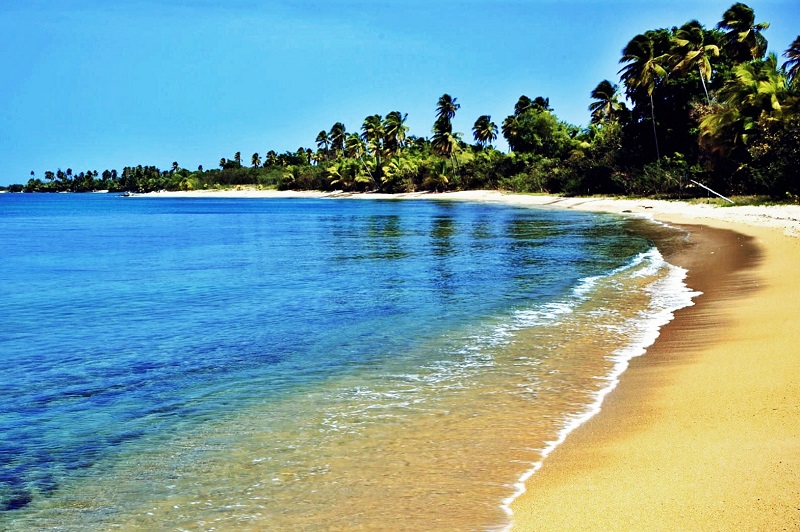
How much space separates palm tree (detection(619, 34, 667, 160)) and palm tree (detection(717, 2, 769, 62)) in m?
5.34

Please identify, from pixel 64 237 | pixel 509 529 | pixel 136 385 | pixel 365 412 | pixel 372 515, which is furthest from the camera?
pixel 64 237

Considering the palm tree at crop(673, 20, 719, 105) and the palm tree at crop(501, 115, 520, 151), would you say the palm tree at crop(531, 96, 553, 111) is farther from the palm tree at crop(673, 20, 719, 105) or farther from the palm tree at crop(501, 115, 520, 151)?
the palm tree at crop(673, 20, 719, 105)

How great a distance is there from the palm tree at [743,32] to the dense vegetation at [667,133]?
77mm

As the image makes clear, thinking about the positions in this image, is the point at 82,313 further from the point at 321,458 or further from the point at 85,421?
the point at 321,458

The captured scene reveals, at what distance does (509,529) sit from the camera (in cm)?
465

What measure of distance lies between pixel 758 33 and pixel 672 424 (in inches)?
2283

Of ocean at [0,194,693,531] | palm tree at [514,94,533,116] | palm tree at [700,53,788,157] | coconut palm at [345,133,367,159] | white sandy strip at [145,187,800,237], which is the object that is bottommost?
ocean at [0,194,693,531]

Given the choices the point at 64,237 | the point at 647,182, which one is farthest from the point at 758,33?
the point at 64,237

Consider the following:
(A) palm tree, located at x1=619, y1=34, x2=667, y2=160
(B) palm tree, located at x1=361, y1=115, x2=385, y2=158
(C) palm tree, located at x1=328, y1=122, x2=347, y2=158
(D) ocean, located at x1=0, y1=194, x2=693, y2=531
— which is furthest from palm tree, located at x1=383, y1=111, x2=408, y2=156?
(D) ocean, located at x1=0, y1=194, x2=693, y2=531

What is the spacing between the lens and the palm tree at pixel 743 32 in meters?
53.8

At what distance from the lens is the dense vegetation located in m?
40.9

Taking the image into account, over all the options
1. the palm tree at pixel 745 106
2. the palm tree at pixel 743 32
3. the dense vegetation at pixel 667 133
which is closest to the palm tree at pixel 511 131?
the dense vegetation at pixel 667 133

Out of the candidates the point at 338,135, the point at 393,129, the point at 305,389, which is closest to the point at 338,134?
the point at 338,135

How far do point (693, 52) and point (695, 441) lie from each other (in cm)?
5101
